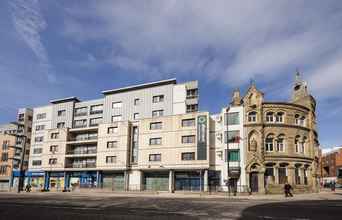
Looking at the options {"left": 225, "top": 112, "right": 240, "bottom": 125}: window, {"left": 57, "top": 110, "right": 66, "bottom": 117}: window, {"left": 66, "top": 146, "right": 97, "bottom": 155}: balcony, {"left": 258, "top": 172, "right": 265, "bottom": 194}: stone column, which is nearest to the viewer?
{"left": 258, "top": 172, "right": 265, "bottom": 194}: stone column

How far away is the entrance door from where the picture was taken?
136ft

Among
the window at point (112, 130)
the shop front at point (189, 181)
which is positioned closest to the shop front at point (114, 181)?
the window at point (112, 130)

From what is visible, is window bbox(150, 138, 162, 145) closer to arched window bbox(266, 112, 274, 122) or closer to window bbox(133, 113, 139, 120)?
window bbox(133, 113, 139, 120)

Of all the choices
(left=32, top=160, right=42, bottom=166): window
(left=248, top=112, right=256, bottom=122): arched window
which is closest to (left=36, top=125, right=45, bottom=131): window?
(left=32, top=160, right=42, bottom=166): window

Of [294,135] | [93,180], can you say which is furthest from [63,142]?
[294,135]

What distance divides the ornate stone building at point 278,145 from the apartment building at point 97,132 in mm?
12987

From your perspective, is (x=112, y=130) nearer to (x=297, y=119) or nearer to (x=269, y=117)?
(x=269, y=117)

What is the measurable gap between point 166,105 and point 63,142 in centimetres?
2392

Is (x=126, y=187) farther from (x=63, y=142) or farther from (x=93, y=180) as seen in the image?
(x=63, y=142)

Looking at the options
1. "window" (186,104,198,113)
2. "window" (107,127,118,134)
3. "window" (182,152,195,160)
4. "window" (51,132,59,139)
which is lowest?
"window" (182,152,195,160)

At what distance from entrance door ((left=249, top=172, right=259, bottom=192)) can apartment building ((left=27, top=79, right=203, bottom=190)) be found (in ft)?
54.5

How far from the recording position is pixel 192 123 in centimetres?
4809

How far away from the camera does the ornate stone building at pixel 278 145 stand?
41.4m

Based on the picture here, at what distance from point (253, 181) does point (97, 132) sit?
108ft
